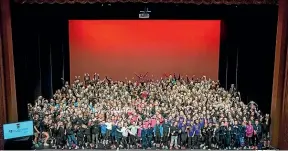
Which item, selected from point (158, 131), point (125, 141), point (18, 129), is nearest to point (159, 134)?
point (158, 131)

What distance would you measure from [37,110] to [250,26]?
6268 mm

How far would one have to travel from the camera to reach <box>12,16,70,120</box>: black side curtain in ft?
35.0

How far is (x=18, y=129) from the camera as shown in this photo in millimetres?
9609

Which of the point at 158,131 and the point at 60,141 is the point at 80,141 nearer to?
the point at 60,141

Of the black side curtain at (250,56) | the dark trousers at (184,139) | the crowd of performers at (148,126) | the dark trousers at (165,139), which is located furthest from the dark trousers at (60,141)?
the black side curtain at (250,56)

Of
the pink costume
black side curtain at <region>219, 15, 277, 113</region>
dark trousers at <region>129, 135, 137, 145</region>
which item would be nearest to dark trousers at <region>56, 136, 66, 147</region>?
dark trousers at <region>129, 135, 137, 145</region>

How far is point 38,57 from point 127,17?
2.89 meters

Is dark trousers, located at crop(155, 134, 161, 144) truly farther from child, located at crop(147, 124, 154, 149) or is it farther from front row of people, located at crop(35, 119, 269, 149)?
child, located at crop(147, 124, 154, 149)

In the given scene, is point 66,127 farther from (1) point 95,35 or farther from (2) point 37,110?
(1) point 95,35

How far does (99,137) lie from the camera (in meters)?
10.2

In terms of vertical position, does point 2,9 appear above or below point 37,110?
above

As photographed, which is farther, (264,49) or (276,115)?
(264,49)

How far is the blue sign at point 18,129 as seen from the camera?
942cm

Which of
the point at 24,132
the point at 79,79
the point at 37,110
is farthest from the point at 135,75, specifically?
the point at 24,132
